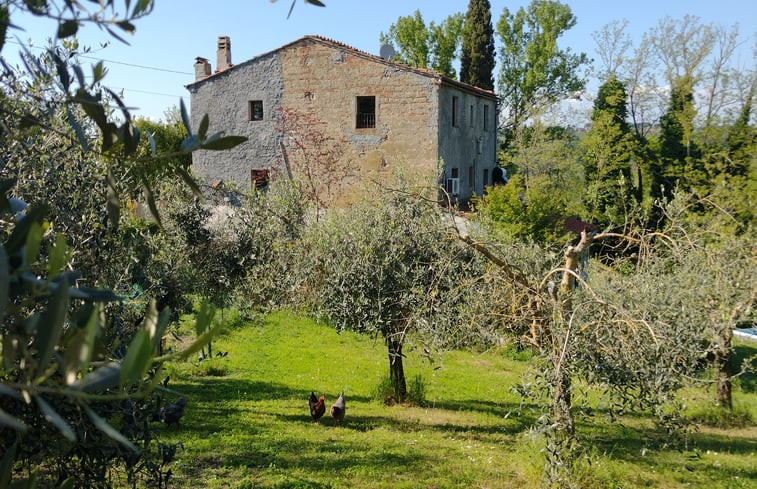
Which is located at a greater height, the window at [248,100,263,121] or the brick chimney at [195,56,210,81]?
the brick chimney at [195,56,210,81]

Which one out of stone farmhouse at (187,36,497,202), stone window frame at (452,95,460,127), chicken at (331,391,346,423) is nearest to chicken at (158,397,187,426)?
chicken at (331,391,346,423)

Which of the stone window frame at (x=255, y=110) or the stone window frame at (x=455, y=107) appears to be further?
the stone window frame at (x=455, y=107)

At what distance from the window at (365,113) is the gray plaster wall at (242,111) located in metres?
2.89

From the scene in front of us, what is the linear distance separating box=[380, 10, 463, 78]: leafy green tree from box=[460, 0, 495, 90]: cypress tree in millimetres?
3487

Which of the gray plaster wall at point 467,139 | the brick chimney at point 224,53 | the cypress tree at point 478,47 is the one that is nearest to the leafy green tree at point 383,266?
the gray plaster wall at point 467,139

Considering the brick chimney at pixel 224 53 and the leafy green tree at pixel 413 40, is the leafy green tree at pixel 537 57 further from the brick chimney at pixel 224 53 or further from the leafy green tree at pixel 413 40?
the brick chimney at pixel 224 53

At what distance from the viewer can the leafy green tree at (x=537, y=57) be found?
4191 cm

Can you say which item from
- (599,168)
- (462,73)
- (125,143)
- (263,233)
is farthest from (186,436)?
(462,73)

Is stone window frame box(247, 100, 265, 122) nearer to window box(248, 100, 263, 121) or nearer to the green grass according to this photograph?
window box(248, 100, 263, 121)

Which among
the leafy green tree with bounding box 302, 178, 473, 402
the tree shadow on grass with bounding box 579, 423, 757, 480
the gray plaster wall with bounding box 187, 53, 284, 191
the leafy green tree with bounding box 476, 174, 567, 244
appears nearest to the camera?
the tree shadow on grass with bounding box 579, 423, 757, 480

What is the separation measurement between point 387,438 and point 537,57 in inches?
1465

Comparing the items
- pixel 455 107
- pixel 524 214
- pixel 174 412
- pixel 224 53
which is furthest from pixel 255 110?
pixel 174 412

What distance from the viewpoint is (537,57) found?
4181 centimetres

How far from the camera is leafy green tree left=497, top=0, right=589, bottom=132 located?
41.9m
